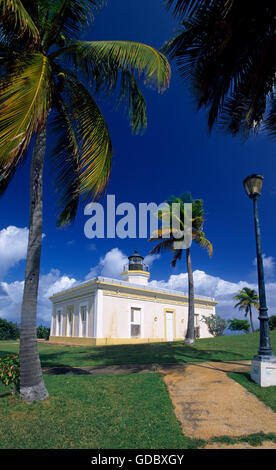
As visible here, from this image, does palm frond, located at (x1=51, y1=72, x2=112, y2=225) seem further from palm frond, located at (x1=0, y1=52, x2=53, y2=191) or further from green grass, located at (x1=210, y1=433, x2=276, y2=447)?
green grass, located at (x1=210, y1=433, x2=276, y2=447)

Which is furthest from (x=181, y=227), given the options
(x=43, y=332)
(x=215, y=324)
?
(x=43, y=332)

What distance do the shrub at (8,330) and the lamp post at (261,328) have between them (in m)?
36.7

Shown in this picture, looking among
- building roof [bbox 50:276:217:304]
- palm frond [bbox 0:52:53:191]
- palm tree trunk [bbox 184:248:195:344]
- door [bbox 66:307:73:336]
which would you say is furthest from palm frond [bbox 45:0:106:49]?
door [bbox 66:307:73:336]

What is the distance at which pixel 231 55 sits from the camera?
210 inches

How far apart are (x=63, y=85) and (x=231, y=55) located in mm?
3548

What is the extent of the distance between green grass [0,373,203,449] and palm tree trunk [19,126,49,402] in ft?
0.95

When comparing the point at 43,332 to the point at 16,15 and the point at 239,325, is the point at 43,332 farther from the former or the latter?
the point at 16,15

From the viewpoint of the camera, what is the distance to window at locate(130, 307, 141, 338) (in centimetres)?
2139

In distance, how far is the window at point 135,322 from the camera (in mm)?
21391

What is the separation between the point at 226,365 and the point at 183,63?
317 inches

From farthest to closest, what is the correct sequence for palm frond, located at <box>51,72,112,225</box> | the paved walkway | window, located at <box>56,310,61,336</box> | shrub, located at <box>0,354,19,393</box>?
1. window, located at <box>56,310,61,336</box>
2. palm frond, located at <box>51,72,112,225</box>
3. shrub, located at <box>0,354,19,393</box>
4. the paved walkway

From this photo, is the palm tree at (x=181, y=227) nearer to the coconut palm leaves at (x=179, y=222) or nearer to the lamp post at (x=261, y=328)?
the coconut palm leaves at (x=179, y=222)

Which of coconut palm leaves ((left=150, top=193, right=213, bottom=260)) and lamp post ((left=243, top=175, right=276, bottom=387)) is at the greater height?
coconut palm leaves ((left=150, top=193, right=213, bottom=260))
